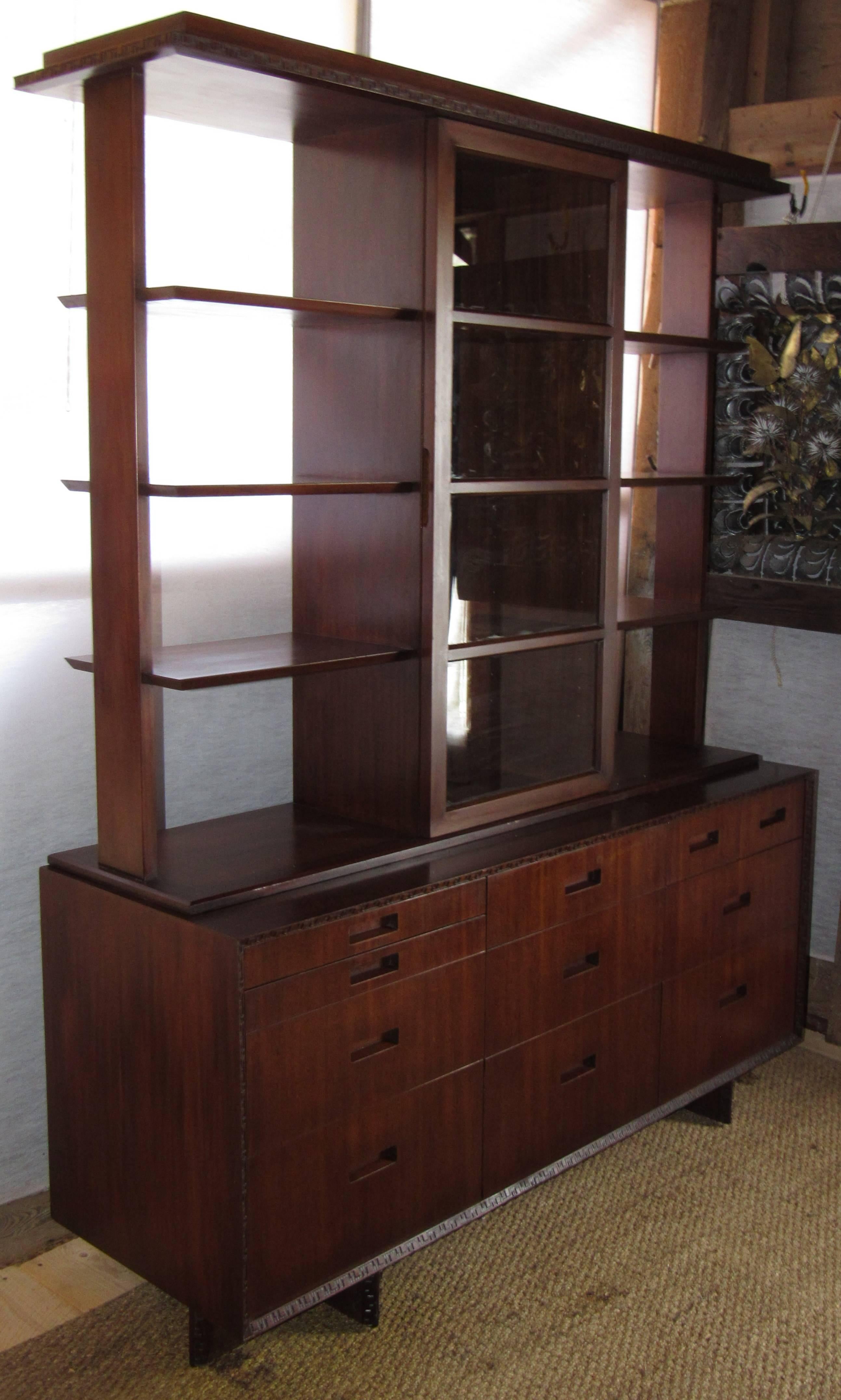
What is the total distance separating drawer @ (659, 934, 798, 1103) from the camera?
289 centimetres

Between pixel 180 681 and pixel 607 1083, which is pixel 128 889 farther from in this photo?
pixel 607 1083

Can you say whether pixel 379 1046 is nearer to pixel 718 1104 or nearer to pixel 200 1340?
pixel 200 1340

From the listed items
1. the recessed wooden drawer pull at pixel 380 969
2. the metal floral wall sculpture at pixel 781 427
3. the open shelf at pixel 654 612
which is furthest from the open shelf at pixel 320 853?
the metal floral wall sculpture at pixel 781 427

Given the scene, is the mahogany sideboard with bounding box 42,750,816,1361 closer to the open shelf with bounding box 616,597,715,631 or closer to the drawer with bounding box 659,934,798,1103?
the drawer with bounding box 659,934,798,1103

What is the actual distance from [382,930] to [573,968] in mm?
554

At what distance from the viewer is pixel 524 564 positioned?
105 inches

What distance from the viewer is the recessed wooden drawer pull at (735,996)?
3.03m

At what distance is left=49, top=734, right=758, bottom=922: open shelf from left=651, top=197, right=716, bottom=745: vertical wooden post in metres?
0.45

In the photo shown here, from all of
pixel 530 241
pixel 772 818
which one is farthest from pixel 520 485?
pixel 772 818

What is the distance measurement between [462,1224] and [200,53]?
1.97 meters

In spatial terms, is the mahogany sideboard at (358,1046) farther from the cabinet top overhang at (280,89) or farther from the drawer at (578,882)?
the cabinet top overhang at (280,89)

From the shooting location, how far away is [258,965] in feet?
6.72

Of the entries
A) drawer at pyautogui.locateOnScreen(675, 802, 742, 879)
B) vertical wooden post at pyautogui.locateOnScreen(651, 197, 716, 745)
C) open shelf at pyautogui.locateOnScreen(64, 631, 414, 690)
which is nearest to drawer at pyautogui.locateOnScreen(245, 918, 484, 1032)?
open shelf at pyautogui.locateOnScreen(64, 631, 414, 690)

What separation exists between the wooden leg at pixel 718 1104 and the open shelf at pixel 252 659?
4.31 ft
